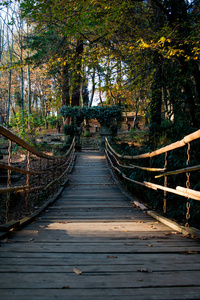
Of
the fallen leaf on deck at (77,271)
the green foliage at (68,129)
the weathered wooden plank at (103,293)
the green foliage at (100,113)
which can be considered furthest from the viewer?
the green foliage at (68,129)

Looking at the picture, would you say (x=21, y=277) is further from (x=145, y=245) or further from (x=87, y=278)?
(x=145, y=245)

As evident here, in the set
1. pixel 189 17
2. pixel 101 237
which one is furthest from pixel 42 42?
pixel 101 237

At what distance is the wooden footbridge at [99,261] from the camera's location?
133 centimetres

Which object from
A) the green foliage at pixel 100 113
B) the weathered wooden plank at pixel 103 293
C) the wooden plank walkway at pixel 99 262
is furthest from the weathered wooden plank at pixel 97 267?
the green foliage at pixel 100 113

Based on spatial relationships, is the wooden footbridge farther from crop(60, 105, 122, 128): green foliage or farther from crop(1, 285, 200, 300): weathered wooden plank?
crop(60, 105, 122, 128): green foliage

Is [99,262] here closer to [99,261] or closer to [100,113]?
[99,261]

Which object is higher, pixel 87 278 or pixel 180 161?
pixel 180 161

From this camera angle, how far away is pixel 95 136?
852 inches

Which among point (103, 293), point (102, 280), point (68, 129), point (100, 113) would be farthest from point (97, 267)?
point (68, 129)

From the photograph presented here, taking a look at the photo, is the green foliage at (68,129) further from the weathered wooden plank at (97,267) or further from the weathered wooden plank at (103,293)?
the weathered wooden plank at (103,293)

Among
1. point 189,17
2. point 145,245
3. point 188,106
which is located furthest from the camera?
point 188,106

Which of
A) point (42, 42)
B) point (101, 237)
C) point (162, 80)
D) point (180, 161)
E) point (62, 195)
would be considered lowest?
point (62, 195)

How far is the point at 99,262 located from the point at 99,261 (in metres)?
0.02

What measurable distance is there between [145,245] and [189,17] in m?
6.84
